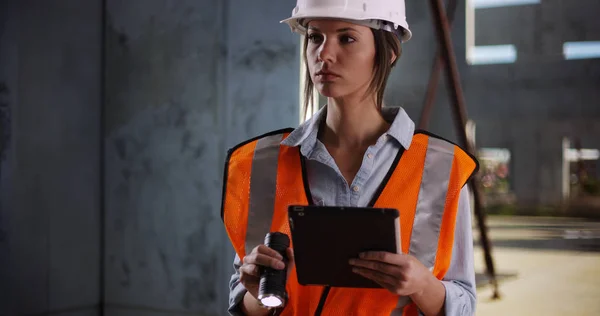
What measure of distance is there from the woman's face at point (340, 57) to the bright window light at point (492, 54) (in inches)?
71.2

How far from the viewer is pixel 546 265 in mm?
3535

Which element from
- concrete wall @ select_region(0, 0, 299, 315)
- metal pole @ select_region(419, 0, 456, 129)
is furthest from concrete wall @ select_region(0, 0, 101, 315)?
metal pole @ select_region(419, 0, 456, 129)

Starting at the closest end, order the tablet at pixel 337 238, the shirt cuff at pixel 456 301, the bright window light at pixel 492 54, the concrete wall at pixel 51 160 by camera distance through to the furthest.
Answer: the tablet at pixel 337 238
the shirt cuff at pixel 456 301
the bright window light at pixel 492 54
the concrete wall at pixel 51 160

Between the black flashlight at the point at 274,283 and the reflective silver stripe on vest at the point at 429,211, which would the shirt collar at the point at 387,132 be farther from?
the black flashlight at the point at 274,283

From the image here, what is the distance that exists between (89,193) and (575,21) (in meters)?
2.92

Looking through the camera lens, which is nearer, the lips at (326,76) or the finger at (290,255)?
the finger at (290,255)

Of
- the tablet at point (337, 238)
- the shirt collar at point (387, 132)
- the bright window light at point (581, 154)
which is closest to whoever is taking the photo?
the tablet at point (337, 238)

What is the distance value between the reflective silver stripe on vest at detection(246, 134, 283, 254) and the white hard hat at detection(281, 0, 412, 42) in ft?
1.23

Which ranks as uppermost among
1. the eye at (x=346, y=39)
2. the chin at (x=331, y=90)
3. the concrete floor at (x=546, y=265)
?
the eye at (x=346, y=39)

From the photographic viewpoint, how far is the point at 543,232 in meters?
3.43

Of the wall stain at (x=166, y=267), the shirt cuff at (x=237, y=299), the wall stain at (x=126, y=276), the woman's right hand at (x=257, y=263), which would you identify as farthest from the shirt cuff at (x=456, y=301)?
the wall stain at (x=126, y=276)

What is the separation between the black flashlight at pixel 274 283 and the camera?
1.49 meters

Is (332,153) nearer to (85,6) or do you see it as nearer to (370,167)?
(370,167)

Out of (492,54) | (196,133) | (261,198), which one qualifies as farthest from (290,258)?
(196,133)
